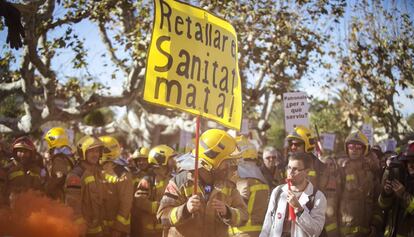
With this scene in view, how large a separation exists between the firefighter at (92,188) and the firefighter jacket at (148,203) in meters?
1.11

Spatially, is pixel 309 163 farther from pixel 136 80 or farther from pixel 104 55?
pixel 104 55

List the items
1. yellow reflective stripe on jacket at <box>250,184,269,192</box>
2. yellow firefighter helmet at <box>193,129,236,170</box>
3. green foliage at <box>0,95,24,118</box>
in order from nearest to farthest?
yellow firefighter helmet at <box>193,129,236,170</box> → yellow reflective stripe on jacket at <box>250,184,269,192</box> → green foliage at <box>0,95,24,118</box>

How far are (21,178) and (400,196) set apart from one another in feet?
16.7

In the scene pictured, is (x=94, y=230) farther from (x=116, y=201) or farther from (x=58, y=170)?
(x=58, y=170)

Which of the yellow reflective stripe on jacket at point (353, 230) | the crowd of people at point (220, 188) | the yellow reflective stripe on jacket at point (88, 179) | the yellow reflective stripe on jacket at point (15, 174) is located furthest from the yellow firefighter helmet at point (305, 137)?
the yellow reflective stripe on jacket at point (15, 174)

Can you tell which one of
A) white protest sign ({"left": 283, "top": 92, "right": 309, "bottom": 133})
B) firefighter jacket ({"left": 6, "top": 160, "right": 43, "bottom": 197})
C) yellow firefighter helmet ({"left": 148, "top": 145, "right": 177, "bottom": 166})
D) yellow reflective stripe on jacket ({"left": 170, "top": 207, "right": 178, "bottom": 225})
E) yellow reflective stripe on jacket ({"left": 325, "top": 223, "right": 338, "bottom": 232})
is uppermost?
white protest sign ({"left": 283, "top": 92, "right": 309, "bottom": 133})

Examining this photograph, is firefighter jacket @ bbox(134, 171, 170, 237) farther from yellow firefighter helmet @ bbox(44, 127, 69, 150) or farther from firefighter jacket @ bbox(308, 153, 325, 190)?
firefighter jacket @ bbox(308, 153, 325, 190)

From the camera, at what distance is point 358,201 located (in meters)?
8.34

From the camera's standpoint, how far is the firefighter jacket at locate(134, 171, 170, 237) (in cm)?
816

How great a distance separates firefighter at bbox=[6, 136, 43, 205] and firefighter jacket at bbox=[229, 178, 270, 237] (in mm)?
3040

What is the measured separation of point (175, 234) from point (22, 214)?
4.77 feet

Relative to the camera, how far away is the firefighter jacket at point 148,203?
8.16 m

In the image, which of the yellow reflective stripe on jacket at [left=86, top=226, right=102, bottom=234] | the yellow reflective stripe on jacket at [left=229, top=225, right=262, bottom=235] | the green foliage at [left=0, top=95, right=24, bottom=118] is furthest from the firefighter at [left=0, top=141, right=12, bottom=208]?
the green foliage at [left=0, top=95, right=24, bottom=118]

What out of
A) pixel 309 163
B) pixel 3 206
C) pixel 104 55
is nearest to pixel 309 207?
pixel 309 163
